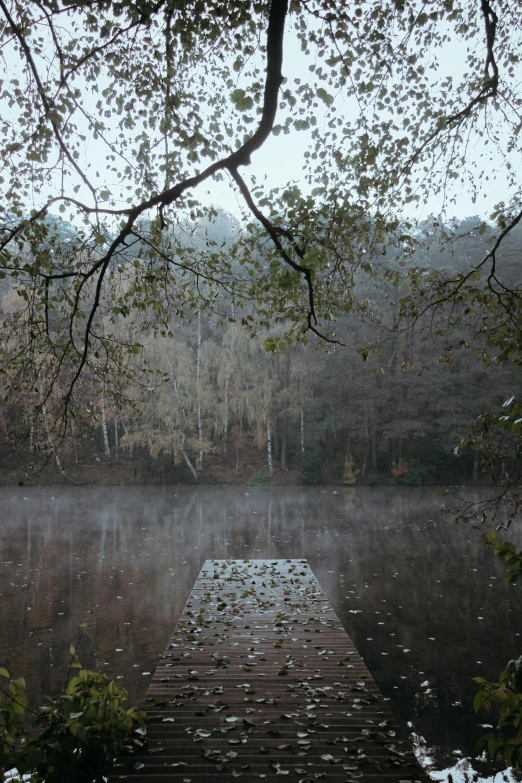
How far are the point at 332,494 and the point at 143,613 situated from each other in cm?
1460

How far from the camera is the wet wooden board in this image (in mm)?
2889

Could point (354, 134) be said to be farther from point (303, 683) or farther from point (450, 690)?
point (450, 690)

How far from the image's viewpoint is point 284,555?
32.2ft

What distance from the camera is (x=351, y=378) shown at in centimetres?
2489

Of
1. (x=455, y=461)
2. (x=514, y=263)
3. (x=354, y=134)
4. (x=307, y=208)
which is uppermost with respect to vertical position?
(x=514, y=263)

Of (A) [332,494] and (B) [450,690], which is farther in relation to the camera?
(A) [332,494]

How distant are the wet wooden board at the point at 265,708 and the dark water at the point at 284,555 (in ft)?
1.68

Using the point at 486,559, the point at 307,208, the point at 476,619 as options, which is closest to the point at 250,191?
the point at 307,208

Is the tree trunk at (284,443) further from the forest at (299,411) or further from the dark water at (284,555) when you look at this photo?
the dark water at (284,555)

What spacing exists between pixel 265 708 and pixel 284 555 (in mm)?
6300

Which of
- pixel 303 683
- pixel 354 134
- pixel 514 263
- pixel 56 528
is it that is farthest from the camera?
pixel 514 263

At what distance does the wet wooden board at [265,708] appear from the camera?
9.48 feet

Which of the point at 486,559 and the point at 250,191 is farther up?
the point at 250,191

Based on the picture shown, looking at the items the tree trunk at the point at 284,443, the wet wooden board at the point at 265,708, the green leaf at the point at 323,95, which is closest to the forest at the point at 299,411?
the tree trunk at the point at 284,443
